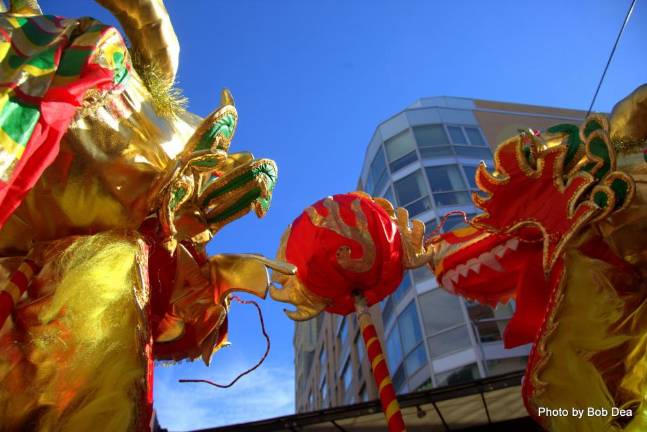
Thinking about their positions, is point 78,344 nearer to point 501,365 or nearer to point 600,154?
point 600,154

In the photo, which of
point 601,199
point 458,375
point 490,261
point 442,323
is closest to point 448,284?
point 490,261

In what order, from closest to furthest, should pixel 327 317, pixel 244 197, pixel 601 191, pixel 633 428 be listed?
pixel 633 428 < pixel 244 197 < pixel 601 191 < pixel 327 317

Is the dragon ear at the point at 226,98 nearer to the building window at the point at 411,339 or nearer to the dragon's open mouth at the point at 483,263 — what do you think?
the dragon's open mouth at the point at 483,263

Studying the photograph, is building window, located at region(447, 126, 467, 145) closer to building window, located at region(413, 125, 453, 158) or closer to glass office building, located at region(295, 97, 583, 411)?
glass office building, located at region(295, 97, 583, 411)

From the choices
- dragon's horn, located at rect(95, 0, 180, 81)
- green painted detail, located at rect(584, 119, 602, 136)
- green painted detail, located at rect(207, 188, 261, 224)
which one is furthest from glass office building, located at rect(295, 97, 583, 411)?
dragon's horn, located at rect(95, 0, 180, 81)

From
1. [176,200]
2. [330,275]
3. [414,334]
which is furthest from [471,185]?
[176,200]

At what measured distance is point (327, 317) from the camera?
2372 centimetres

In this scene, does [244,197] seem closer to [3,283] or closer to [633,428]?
[3,283]

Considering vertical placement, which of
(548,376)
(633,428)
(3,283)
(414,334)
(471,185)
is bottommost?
(633,428)

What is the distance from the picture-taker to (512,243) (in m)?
3.93

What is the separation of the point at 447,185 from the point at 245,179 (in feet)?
44.5

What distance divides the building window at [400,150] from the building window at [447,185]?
0.92 metres

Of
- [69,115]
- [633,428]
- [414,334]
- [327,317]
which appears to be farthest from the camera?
[327,317]

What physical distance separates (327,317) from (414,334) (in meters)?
10.4
